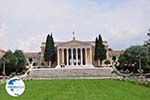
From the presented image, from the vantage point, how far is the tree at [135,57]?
8736 centimetres

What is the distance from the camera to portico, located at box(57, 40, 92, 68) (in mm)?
116625

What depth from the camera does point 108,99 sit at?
1931cm

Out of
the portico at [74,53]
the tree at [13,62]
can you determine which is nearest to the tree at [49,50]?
the portico at [74,53]

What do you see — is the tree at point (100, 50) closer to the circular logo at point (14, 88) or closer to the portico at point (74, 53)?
the portico at point (74, 53)

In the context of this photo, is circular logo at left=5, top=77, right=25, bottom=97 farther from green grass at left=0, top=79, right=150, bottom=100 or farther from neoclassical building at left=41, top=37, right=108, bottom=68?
neoclassical building at left=41, top=37, right=108, bottom=68

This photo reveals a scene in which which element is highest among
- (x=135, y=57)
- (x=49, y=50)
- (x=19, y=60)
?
(x=49, y=50)

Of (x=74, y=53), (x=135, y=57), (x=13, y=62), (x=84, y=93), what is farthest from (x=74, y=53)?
(x=84, y=93)

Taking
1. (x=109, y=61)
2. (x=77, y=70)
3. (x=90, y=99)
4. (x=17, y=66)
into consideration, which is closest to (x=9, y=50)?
(x=17, y=66)

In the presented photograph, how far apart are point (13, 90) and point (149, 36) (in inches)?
1844

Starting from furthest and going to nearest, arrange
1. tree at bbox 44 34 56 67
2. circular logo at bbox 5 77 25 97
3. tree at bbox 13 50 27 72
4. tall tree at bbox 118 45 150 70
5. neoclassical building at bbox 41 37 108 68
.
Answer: neoclassical building at bbox 41 37 108 68 → tree at bbox 44 34 56 67 → tree at bbox 13 50 27 72 → tall tree at bbox 118 45 150 70 → circular logo at bbox 5 77 25 97

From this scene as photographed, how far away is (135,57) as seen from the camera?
90.0m

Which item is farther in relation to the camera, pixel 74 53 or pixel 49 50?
pixel 74 53

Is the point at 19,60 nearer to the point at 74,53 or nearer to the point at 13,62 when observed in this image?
the point at 13,62

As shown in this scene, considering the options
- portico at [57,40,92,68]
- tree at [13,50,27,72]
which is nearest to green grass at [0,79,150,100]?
tree at [13,50,27,72]
